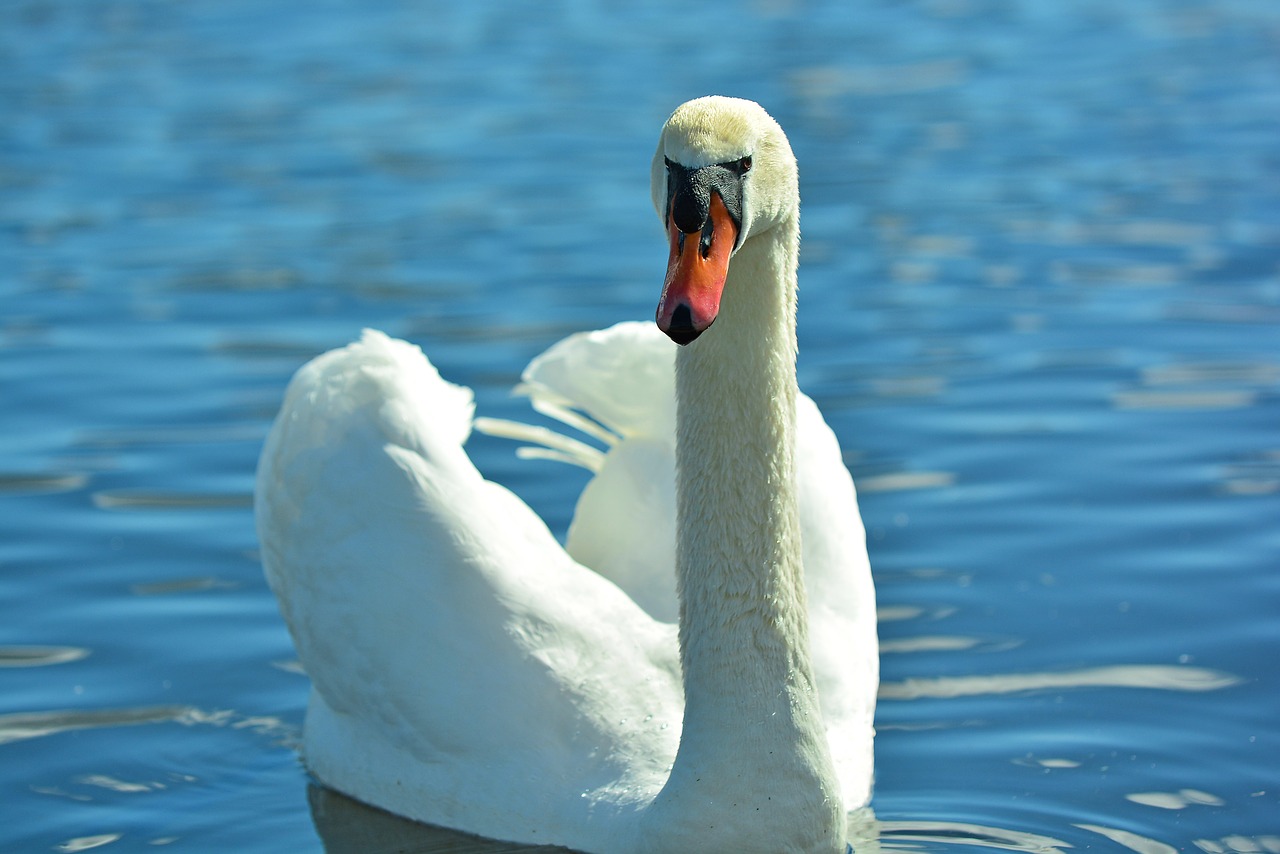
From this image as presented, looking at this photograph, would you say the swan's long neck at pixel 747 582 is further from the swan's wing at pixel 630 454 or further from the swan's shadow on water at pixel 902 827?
the swan's wing at pixel 630 454

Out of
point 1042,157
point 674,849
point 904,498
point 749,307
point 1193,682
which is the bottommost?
point 674,849

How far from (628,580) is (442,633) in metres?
1.07

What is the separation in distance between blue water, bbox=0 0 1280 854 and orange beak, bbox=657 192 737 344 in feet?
6.52

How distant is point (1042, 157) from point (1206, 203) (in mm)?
1656

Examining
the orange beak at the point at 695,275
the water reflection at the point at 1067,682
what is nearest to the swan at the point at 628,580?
the orange beak at the point at 695,275

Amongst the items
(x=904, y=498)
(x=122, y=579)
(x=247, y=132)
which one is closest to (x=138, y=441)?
(x=122, y=579)

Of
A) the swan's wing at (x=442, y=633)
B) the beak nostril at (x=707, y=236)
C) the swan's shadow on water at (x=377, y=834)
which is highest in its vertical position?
the beak nostril at (x=707, y=236)

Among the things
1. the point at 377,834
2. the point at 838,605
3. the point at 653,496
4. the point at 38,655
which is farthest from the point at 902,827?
the point at 38,655

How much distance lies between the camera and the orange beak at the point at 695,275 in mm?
4062

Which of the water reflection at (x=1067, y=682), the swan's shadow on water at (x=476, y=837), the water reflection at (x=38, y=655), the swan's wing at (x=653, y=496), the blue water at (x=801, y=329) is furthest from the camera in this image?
the water reflection at (x=38, y=655)

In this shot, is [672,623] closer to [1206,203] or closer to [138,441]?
[138,441]

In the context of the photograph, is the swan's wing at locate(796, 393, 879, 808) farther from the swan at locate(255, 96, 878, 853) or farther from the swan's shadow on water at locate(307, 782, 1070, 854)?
Answer: the swan's shadow on water at locate(307, 782, 1070, 854)

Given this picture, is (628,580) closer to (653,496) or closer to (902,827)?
(653,496)

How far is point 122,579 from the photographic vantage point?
7527 millimetres
